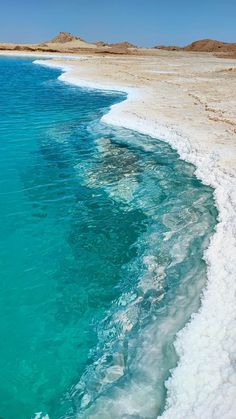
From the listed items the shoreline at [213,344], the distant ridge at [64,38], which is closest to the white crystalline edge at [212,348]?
the shoreline at [213,344]

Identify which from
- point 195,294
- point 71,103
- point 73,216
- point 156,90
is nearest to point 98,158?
point 73,216

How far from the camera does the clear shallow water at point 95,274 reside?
5879 mm

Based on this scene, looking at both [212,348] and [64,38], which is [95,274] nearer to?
[212,348]

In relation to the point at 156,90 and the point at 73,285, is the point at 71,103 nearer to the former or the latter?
the point at 156,90

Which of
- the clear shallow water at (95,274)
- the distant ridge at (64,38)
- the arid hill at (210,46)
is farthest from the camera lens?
the distant ridge at (64,38)

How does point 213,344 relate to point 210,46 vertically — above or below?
below

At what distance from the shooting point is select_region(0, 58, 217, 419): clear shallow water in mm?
5879

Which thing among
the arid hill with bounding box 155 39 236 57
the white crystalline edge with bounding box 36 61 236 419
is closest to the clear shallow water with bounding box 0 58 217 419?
the white crystalline edge with bounding box 36 61 236 419

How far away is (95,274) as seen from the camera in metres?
8.52

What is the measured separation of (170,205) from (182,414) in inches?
271

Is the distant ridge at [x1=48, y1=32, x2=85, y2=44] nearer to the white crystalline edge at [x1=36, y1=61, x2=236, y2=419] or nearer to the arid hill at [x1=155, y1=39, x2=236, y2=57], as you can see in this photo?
the arid hill at [x1=155, y1=39, x2=236, y2=57]

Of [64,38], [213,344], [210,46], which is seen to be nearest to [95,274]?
[213,344]

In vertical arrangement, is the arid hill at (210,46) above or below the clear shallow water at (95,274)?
above

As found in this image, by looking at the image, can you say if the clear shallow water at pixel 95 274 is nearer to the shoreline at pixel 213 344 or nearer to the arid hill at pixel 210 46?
the shoreline at pixel 213 344
